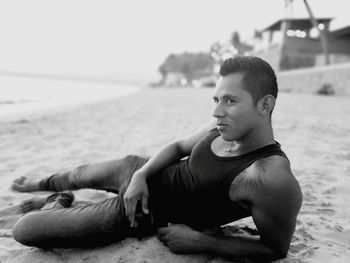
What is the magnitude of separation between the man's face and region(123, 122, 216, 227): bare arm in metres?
0.42

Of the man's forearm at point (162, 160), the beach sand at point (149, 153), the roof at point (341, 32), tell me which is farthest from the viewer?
the roof at point (341, 32)

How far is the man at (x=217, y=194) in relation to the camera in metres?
1.60

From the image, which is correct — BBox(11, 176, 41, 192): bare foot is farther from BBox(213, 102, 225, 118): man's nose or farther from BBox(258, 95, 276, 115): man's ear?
BBox(258, 95, 276, 115): man's ear

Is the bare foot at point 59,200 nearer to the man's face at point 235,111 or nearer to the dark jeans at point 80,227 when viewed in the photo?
the dark jeans at point 80,227

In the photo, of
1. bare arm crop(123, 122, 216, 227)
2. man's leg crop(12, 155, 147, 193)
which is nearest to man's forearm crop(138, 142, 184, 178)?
bare arm crop(123, 122, 216, 227)

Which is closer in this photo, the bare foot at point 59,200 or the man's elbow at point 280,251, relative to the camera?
the man's elbow at point 280,251

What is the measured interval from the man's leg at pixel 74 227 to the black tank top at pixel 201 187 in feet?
0.77

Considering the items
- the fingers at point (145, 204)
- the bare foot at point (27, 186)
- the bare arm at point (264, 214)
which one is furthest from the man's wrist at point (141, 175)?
the bare foot at point (27, 186)

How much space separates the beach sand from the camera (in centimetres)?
194

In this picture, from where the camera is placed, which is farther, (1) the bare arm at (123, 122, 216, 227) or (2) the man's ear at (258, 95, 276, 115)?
(1) the bare arm at (123, 122, 216, 227)

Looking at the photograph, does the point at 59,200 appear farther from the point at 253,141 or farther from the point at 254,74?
the point at 254,74

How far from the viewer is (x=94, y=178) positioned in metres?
2.55

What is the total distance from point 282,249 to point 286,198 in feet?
1.13

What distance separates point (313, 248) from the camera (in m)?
2.01
